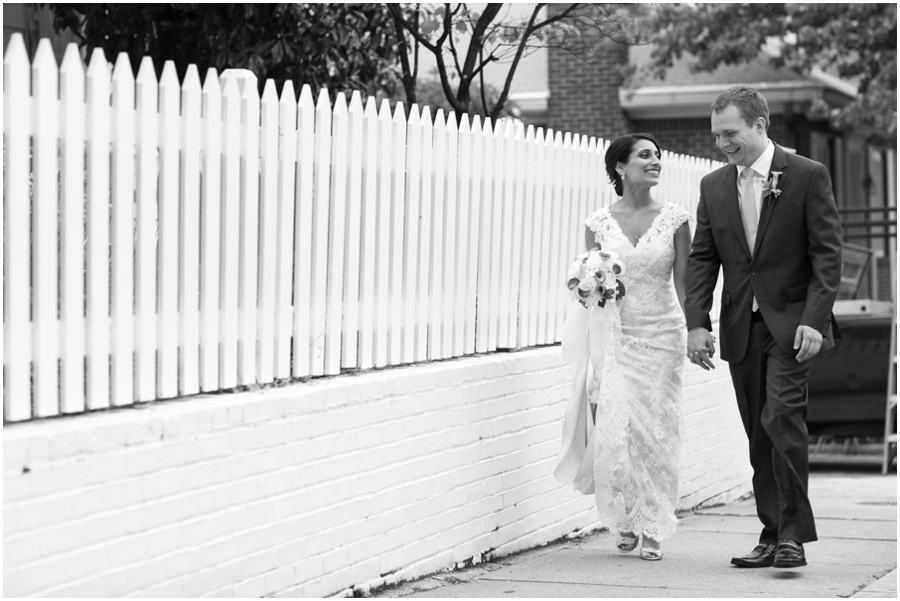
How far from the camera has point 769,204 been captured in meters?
6.09

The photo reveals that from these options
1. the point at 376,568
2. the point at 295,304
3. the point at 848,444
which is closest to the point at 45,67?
the point at 295,304

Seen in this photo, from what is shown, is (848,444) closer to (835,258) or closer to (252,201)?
(835,258)

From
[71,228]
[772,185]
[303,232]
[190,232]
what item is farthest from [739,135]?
[71,228]

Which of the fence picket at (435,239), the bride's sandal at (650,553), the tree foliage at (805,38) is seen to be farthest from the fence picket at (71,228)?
the tree foliage at (805,38)

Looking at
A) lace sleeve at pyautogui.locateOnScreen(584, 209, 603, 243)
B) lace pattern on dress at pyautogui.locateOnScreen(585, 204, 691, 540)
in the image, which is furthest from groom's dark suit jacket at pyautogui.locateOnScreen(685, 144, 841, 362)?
lace sleeve at pyautogui.locateOnScreen(584, 209, 603, 243)

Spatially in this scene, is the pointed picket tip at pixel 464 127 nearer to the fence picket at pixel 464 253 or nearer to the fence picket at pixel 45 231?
the fence picket at pixel 464 253

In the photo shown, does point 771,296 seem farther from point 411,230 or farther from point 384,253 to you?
point 384,253

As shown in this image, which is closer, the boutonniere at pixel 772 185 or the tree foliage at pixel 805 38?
the boutonniere at pixel 772 185

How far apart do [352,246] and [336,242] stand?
0.35ft

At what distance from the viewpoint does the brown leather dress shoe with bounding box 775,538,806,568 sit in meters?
6.02

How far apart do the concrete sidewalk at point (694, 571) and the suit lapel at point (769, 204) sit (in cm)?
148

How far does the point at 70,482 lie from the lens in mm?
4105

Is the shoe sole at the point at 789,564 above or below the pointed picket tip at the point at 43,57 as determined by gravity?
below

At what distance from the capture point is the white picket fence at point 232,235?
413 centimetres
